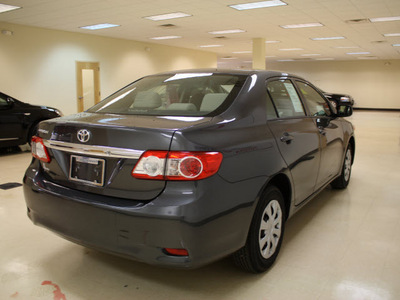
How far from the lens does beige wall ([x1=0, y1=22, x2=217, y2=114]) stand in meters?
9.40

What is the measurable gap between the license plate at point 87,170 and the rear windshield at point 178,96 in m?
0.48

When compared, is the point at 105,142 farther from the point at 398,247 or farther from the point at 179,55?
the point at 179,55

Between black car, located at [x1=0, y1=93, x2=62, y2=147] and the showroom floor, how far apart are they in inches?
133

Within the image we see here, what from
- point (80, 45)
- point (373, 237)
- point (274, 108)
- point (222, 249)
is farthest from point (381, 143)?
point (80, 45)

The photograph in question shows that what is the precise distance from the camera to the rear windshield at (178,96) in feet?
6.92

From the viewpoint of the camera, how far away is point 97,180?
178 cm

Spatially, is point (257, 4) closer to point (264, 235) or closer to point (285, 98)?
point (285, 98)

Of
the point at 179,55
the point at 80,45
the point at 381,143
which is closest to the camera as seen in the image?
the point at 381,143

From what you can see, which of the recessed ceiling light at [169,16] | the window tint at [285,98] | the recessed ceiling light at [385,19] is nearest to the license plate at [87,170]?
the window tint at [285,98]

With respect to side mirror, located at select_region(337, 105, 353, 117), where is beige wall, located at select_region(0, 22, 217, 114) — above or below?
above

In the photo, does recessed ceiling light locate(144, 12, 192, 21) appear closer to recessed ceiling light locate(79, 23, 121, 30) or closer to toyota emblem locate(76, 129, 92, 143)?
recessed ceiling light locate(79, 23, 121, 30)

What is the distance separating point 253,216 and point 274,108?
75 centimetres

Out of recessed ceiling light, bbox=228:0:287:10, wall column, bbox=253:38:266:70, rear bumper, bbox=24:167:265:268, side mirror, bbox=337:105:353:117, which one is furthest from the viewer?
wall column, bbox=253:38:266:70

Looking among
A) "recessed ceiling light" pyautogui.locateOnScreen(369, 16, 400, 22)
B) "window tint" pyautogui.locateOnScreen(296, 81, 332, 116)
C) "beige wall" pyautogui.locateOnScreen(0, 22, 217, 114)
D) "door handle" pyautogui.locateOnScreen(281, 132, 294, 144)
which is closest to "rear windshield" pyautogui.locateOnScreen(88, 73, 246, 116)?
"door handle" pyautogui.locateOnScreen(281, 132, 294, 144)
